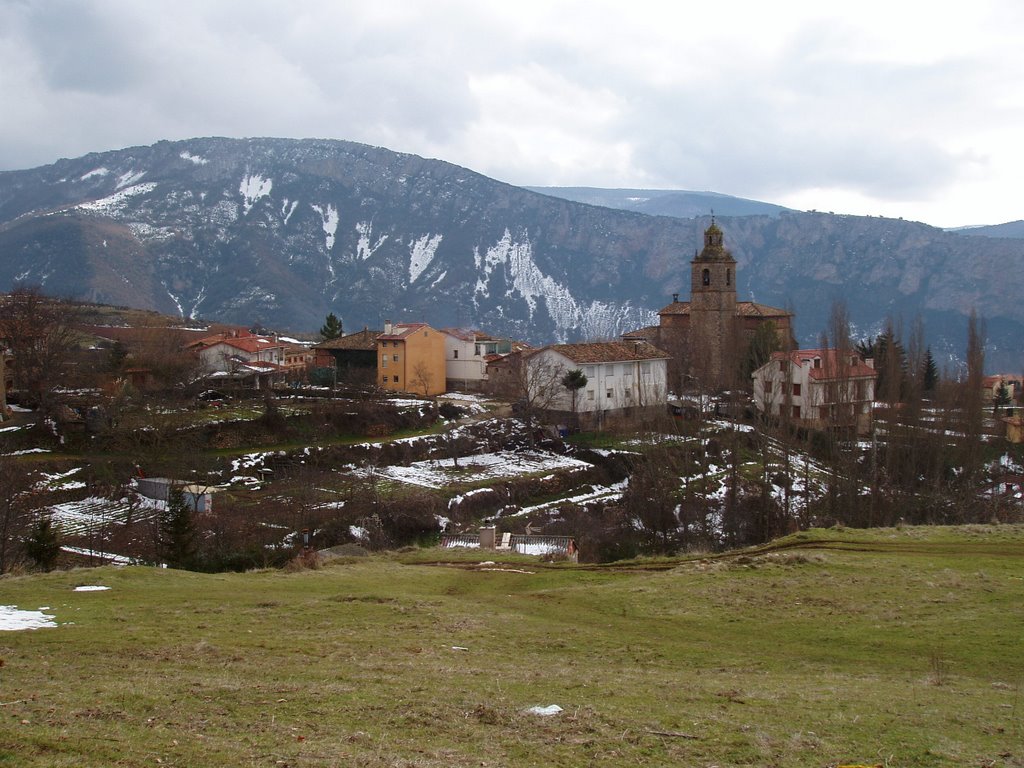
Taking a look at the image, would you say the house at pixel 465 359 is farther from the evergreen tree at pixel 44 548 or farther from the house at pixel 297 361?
the evergreen tree at pixel 44 548

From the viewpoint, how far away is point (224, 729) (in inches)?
326

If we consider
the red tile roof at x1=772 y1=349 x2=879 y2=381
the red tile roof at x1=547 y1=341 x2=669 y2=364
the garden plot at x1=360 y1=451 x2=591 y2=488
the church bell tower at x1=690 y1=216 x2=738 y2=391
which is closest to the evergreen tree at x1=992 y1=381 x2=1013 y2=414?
the red tile roof at x1=772 y1=349 x2=879 y2=381

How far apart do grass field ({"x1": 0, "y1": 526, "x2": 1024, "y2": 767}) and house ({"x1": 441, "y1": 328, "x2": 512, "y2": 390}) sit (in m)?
47.0

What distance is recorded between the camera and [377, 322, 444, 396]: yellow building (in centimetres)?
6462

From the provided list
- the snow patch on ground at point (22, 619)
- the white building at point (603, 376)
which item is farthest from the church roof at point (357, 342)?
the snow patch on ground at point (22, 619)

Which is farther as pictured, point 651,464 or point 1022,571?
point 651,464

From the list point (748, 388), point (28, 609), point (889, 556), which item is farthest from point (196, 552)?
point (748, 388)

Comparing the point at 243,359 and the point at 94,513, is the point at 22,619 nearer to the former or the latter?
the point at 94,513

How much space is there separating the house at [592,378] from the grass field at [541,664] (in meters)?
37.4

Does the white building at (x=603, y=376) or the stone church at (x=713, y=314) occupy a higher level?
the stone church at (x=713, y=314)

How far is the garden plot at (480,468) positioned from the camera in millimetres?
44594

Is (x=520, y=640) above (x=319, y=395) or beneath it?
beneath

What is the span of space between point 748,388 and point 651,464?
2313 cm

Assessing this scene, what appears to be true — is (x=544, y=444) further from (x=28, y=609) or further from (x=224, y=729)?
(x=224, y=729)
